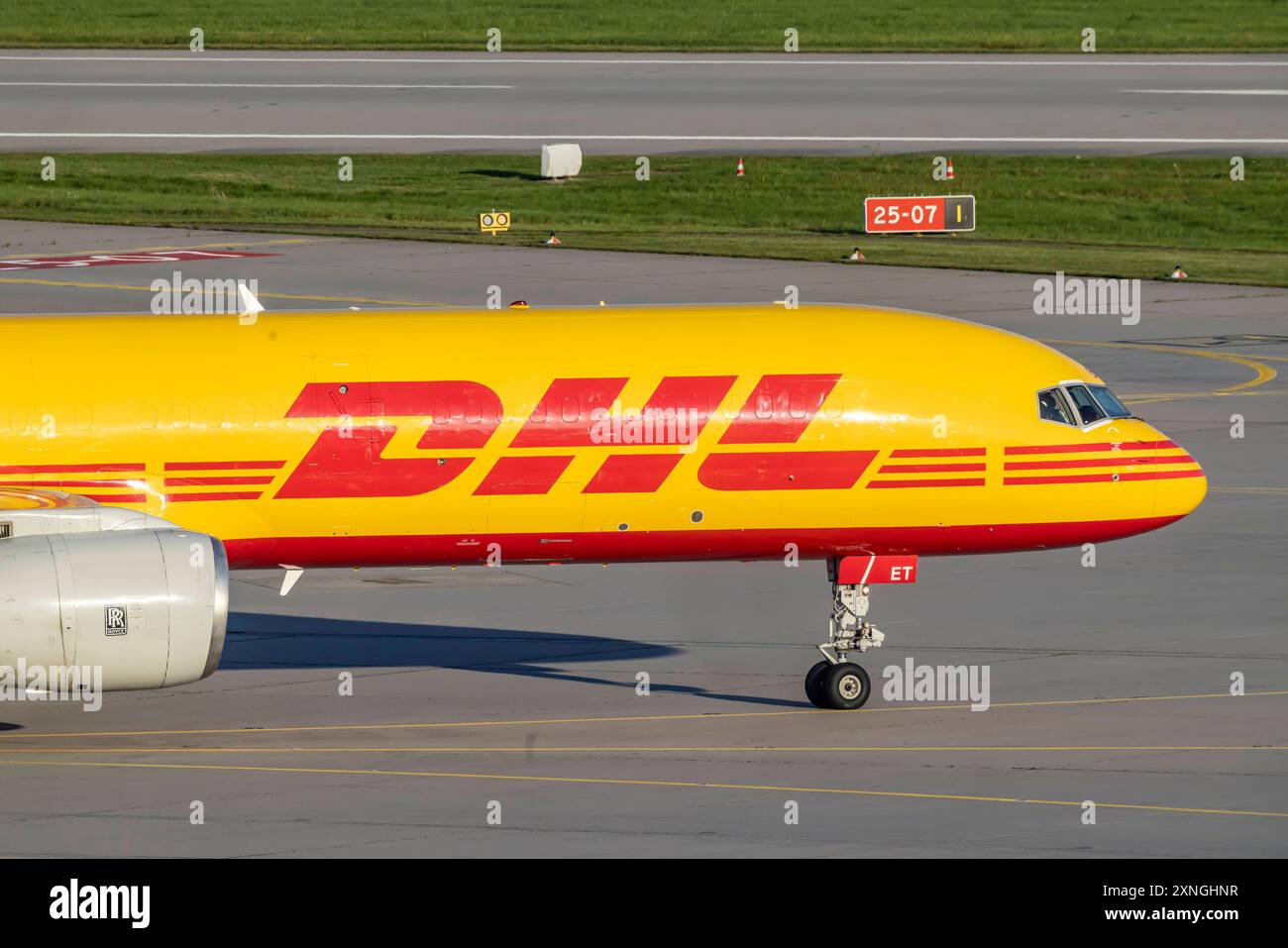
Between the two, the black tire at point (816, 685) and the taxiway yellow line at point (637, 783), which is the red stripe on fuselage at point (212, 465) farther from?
the black tire at point (816, 685)

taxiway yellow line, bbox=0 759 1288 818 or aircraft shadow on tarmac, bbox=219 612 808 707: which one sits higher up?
aircraft shadow on tarmac, bbox=219 612 808 707

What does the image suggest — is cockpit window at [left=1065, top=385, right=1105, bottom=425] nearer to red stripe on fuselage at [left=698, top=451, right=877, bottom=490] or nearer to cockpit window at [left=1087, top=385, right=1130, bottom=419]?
cockpit window at [left=1087, top=385, right=1130, bottom=419]

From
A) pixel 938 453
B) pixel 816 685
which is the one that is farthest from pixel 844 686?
pixel 938 453

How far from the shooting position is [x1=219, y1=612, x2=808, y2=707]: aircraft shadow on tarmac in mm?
31625

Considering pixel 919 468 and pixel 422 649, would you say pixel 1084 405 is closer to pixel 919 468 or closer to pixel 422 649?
pixel 919 468

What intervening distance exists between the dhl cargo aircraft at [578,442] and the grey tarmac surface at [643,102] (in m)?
62.2

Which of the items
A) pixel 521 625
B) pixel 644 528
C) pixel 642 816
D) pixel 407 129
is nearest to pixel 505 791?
pixel 642 816

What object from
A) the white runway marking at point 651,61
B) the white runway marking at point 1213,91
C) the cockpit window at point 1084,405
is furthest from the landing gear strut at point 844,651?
the white runway marking at point 651,61

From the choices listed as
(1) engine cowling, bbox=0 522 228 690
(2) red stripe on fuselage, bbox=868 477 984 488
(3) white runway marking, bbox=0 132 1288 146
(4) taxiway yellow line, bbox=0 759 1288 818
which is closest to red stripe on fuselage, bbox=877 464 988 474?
(2) red stripe on fuselage, bbox=868 477 984 488

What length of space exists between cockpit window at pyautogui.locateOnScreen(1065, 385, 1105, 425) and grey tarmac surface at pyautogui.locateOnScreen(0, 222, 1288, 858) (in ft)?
9.63

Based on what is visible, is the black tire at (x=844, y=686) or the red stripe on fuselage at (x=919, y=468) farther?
the black tire at (x=844, y=686)

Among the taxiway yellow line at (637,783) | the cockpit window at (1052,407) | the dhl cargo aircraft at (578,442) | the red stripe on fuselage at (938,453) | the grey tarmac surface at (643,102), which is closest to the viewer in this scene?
the taxiway yellow line at (637,783)

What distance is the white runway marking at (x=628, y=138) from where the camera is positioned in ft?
299

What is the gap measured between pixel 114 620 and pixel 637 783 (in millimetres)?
5981
